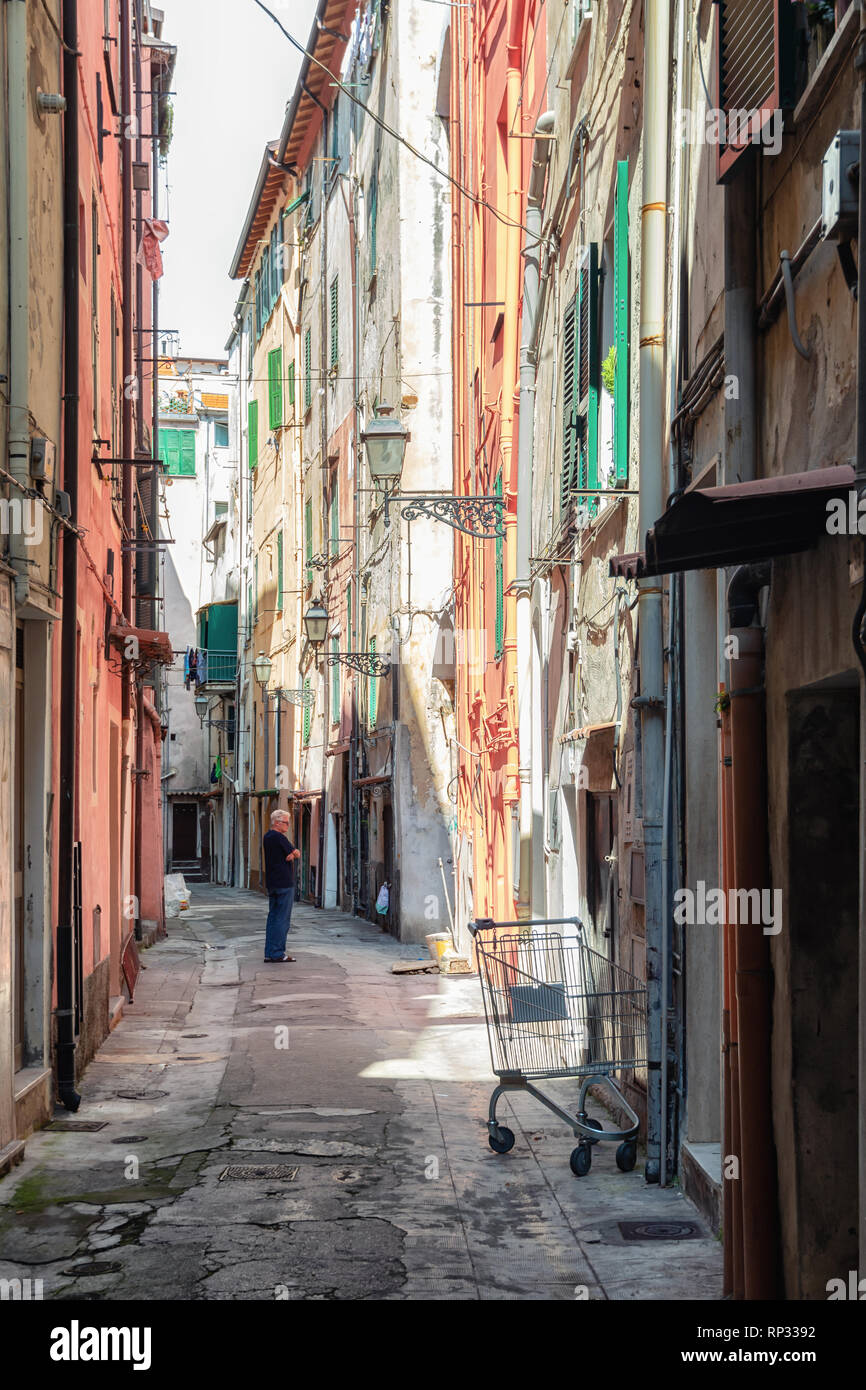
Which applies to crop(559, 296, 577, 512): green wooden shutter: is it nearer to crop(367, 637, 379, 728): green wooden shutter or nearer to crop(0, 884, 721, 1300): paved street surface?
crop(0, 884, 721, 1300): paved street surface

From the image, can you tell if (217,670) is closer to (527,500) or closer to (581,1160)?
(527,500)

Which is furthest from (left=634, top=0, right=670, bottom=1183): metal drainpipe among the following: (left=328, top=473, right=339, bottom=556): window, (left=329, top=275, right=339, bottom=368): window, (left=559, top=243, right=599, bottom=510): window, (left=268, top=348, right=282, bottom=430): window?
(left=268, top=348, right=282, bottom=430): window

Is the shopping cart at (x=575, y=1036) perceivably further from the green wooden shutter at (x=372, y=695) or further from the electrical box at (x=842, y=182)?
the green wooden shutter at (x=372, y=695)

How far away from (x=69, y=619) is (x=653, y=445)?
154 inches

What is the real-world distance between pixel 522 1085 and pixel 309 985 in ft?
26.0

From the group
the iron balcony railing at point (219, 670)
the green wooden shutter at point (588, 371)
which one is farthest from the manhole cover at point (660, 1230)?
the iron balcony railing at point (219, 670)

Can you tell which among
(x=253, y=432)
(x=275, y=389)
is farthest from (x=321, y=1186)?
(x=253, y=432)

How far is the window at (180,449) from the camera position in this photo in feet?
164

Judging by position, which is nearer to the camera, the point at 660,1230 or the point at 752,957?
the point at 752,957

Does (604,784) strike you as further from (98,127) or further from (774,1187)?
(98,127)

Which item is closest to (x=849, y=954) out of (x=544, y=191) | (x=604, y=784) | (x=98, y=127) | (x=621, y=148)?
(x=604, y=784)

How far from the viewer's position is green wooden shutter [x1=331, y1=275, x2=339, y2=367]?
28516mm

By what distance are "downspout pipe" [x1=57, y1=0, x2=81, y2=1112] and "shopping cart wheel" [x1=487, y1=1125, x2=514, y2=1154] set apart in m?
2.66

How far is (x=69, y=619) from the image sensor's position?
965cm
